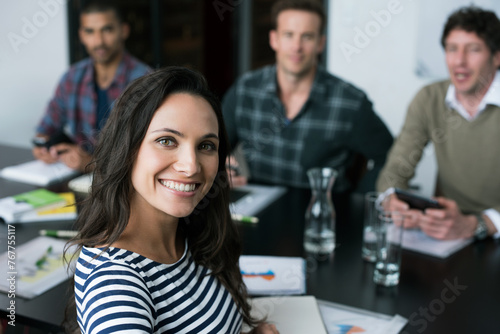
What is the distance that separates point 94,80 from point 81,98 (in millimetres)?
123

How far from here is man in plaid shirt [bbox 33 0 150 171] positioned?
300cm

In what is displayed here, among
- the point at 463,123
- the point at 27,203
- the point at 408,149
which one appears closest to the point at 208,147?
the point at 27,203

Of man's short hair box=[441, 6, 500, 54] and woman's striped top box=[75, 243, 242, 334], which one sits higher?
man's short hair box=[441, 6, 500, 54]

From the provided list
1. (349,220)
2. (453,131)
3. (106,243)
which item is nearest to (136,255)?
(106,243)

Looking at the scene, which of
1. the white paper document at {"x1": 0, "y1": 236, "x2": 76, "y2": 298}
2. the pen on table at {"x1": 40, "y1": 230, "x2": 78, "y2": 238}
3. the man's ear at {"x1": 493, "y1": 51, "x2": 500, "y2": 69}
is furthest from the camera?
the man's ear at {"x1": 493, "y1": 51, "x2": 500, "y2": 69}

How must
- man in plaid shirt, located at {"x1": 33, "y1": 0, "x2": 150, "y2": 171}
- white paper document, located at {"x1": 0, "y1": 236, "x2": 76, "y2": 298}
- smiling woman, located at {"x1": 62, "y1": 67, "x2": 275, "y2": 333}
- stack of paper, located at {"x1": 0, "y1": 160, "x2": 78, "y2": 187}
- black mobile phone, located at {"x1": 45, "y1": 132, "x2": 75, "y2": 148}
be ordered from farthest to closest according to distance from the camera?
man in plaid shirt, located at {"x1": 33, "y1": 0, "x2": 150, "y2": 171}, black mobile phone, located at {"x1": 45, "y1": 132, "x2": 75, "y2": 148}, stack of paper, located at {"x1": 0, "y1": 160, "x2": 78, "y2": 187}, white paper document, located at {"x1": 0, "y1": 236, "x2": 76, "y2": 298}, smiling woman, located at {"x1": 62, "y1": 67, "x2": 275, "y2": 333}

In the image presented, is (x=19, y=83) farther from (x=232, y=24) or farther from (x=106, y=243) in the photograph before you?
(x=106, y=243)

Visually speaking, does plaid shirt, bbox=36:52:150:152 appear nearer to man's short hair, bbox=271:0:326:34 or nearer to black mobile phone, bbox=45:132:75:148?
black mobile phone, bbox=45:132:75:148

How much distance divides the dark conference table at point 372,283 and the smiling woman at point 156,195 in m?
0.36

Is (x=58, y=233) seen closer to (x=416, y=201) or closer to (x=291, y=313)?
(x=291, y=313)

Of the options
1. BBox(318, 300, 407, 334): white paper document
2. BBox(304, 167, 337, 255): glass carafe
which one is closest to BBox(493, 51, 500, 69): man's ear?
BBox(304, 167, 337, 255): glass carafe

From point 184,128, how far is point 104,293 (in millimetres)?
327

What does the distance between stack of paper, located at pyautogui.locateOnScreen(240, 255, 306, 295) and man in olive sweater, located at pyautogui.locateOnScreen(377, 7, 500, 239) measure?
803 millimetres

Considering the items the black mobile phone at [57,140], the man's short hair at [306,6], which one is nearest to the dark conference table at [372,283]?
the black mobile phone at [57,140]
